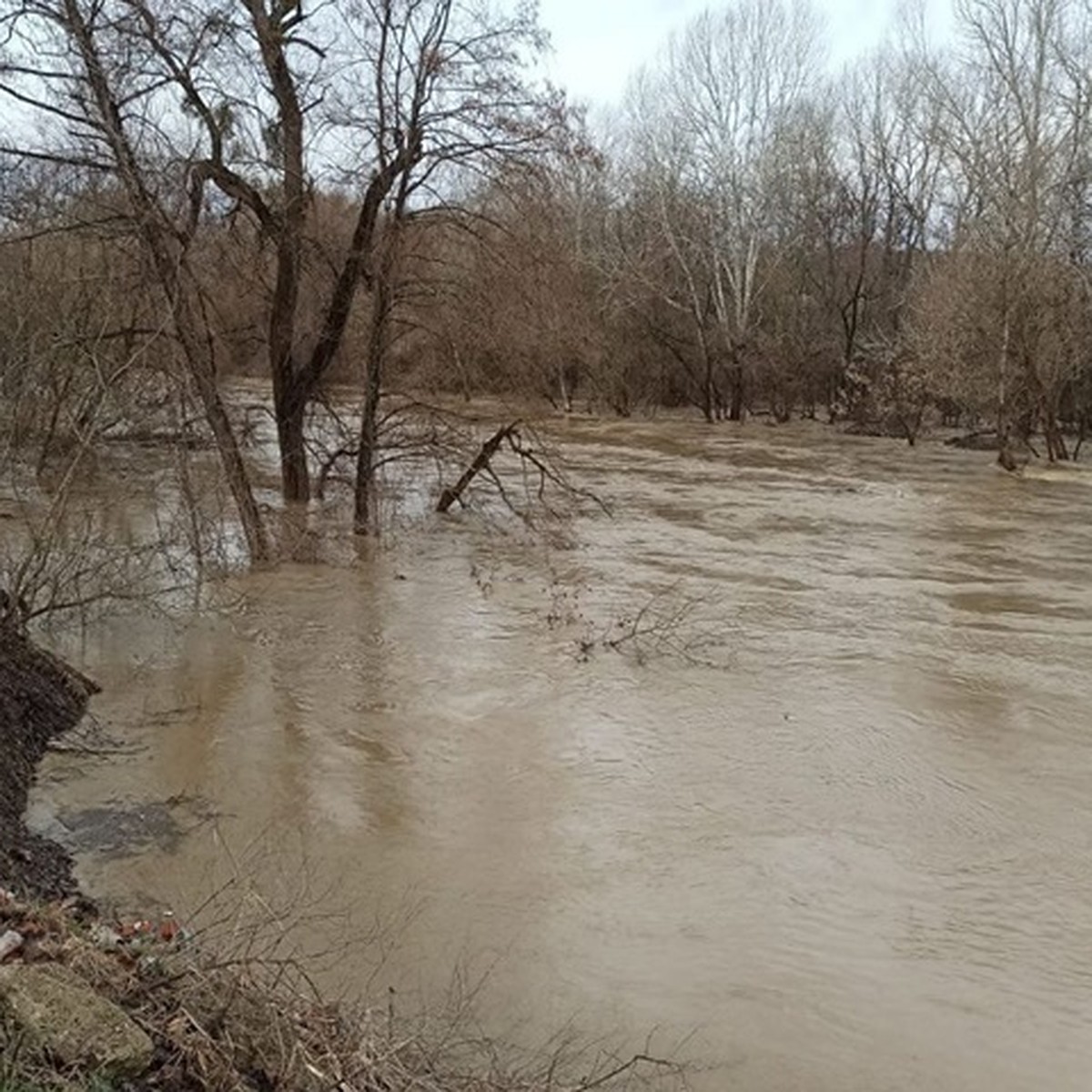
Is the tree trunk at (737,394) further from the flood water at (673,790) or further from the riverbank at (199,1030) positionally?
the riverbank at (199,1030)

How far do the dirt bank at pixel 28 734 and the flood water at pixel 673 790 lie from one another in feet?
0.87

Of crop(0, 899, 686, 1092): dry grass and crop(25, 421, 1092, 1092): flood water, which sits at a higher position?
crop(0, 899, 686, 1092): dry grass

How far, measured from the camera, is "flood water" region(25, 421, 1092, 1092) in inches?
264

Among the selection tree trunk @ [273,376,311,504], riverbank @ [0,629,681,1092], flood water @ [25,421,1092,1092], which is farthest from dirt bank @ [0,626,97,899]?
tree trunk @ [273,376,311,504]

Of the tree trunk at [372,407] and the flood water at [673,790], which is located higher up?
the tree trunk at [372,407]

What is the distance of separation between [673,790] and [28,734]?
497 centimetres

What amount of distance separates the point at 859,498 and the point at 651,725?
15.9m

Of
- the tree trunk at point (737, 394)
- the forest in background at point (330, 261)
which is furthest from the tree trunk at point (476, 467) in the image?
the tree trunk at point (737, 394)

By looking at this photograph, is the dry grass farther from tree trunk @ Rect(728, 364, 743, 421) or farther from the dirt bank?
tree trunk @ Rect(728, 364, 743, 421)

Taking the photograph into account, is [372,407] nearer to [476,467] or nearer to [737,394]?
[476,467]

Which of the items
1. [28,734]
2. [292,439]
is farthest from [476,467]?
[28,734]

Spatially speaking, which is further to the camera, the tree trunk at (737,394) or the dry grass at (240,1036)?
the tree trunk at (737,394)

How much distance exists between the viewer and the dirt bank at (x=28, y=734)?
7.26m

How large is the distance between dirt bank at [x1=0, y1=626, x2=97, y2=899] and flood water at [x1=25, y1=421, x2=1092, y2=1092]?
26 centimetres
